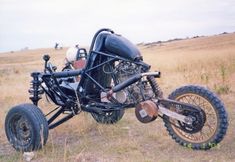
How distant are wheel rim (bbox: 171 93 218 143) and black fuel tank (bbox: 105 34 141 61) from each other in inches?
32.9

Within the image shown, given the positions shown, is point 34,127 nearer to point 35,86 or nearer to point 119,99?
point 35,86

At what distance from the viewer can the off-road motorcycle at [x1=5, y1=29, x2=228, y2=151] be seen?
5.57 metres

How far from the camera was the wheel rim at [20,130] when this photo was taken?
6293mm

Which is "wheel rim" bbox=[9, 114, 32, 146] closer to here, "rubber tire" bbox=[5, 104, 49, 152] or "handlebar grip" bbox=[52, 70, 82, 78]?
"rubber tire" bbox=[5, 104, 49, 152]

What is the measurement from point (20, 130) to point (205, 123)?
2.66 m

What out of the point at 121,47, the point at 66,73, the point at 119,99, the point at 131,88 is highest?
the point at 121,47

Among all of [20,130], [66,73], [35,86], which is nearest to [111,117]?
[66,73]

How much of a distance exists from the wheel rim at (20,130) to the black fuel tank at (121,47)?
5.15 feet

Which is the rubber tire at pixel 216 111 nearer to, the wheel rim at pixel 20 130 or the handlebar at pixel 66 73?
the handlebar at pixel 66 73

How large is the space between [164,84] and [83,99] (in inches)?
280

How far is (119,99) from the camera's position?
607 cm

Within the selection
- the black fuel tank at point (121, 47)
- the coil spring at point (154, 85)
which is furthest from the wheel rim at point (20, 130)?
the coil spring at point (154, 85)

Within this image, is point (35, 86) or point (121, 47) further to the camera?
point (35, 86)

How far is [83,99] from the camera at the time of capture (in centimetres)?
654
